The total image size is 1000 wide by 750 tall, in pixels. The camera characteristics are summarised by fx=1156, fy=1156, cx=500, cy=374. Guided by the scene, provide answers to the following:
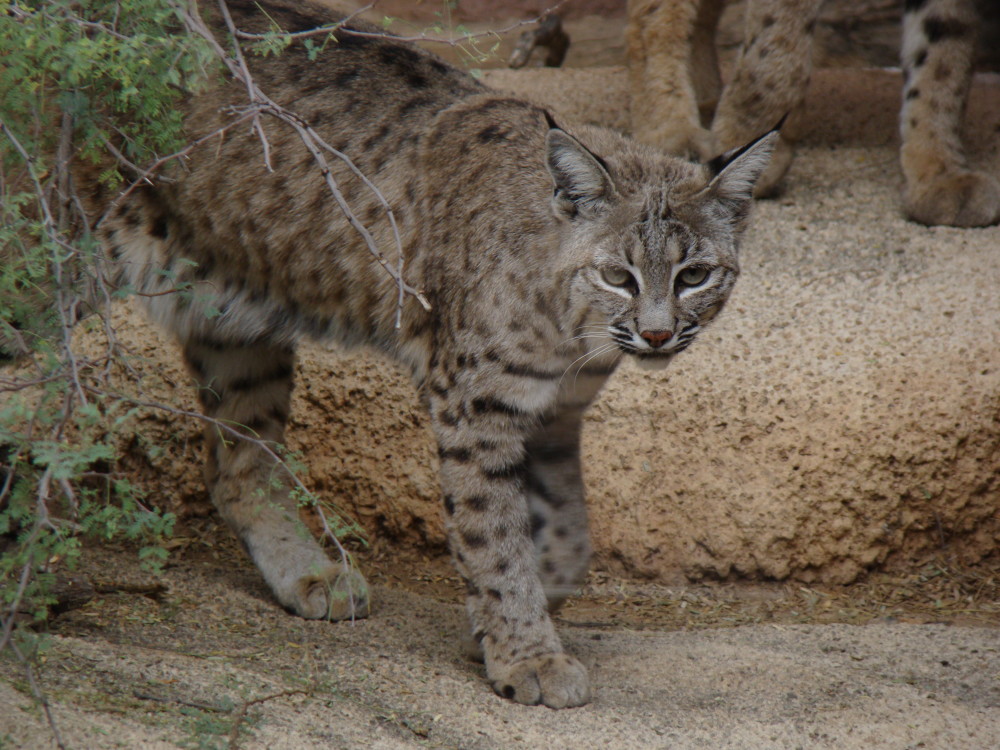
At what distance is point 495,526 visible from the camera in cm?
322

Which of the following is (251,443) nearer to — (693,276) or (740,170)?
(693,276)

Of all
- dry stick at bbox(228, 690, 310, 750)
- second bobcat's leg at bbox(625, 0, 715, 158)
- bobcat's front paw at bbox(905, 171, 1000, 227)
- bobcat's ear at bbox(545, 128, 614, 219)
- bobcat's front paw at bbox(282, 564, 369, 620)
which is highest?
bobcat's ear at bbox(545, 128, 614, 219)

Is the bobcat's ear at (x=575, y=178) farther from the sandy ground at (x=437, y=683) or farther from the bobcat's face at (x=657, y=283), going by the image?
the sandy ground at (x=437, y=683)

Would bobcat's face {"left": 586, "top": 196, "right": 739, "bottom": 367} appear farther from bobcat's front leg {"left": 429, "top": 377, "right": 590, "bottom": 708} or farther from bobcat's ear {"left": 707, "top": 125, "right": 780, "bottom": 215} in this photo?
bobcat's front leg {"left": 429, "top": 377, "right": 590, "bottom": 708}

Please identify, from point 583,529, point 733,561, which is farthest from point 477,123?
point 733,561

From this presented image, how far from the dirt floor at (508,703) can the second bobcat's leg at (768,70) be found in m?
1.99

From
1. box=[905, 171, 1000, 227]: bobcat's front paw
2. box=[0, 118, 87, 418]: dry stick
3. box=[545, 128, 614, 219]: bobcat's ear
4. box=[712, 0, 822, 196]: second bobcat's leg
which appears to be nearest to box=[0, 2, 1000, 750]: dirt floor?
box=[0, 118, 87, 418]: dry stick

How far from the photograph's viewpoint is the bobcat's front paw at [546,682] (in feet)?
9.99

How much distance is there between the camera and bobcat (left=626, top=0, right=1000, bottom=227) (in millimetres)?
4949

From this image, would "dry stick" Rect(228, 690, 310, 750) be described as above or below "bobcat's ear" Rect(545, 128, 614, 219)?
below

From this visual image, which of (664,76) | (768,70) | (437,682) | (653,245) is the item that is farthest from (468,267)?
(664,76)

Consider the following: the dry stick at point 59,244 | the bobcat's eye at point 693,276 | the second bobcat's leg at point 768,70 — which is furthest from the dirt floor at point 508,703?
the second bobcat's leg at point 768,70

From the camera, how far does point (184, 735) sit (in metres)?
2.37

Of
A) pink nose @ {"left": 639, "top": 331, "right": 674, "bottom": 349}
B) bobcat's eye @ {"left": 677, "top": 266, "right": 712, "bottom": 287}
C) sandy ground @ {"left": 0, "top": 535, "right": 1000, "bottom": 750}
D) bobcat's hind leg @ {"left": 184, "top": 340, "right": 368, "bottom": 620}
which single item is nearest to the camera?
sandy ground @ {"left": 0, "top": 535, "right": 1000, "bottom": 750}
